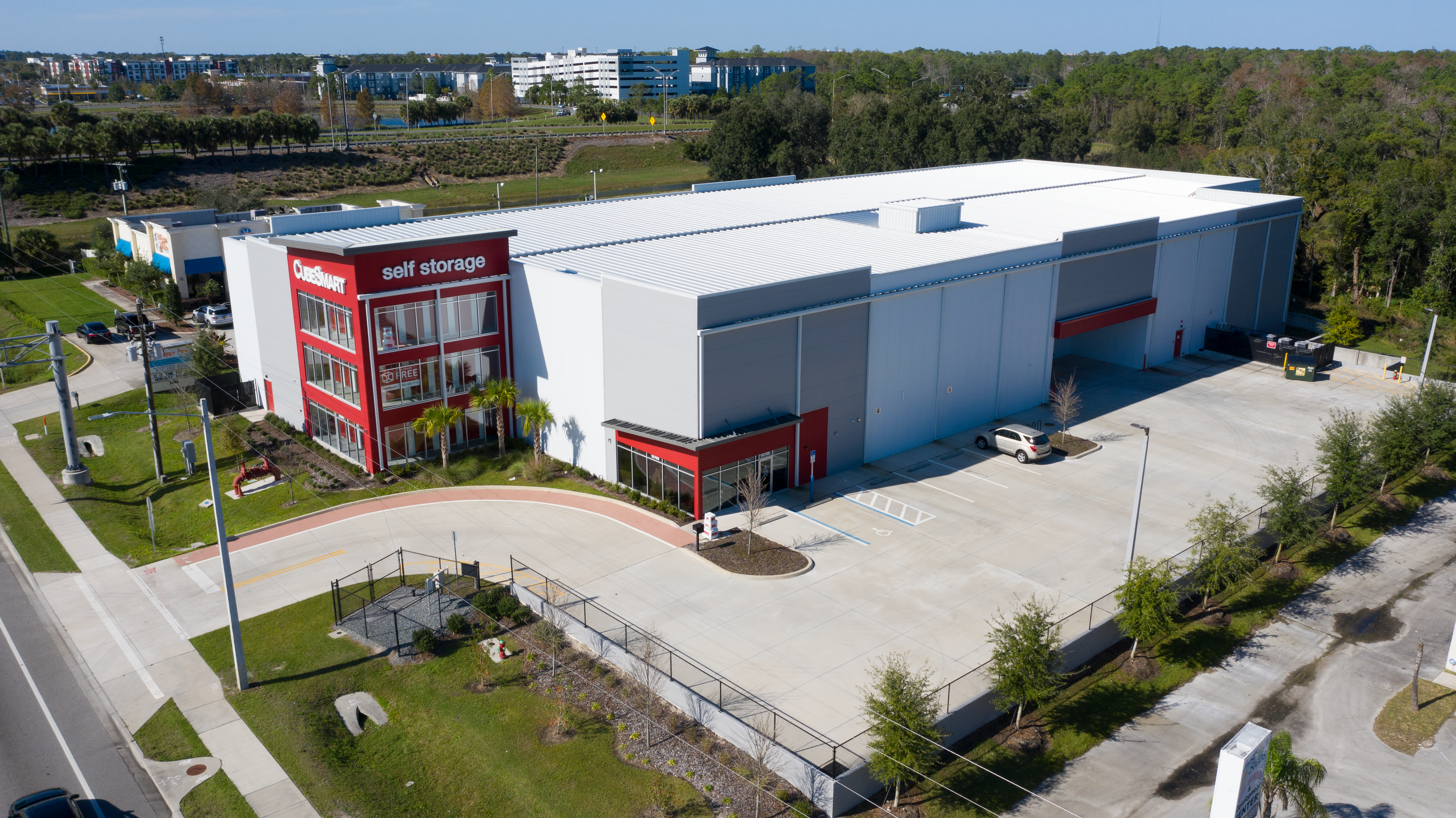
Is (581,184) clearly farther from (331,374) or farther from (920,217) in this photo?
(331,374)

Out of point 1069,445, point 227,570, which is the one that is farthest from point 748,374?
point 227,570

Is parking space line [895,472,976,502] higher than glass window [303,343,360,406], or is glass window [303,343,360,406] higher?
glass window [303,343,360,406]

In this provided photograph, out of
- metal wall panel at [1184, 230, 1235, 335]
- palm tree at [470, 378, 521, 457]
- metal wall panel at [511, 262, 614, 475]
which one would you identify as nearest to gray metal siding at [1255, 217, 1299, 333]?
metal wall panel at [1184, 230, 1235, 335]

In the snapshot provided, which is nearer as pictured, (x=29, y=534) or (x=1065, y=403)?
(x=29, y=534)

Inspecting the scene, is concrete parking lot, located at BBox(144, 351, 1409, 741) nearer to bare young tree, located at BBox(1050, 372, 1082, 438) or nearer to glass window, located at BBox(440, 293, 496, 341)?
bare young tree, located at BBox(1050, 372, 1082, 438)

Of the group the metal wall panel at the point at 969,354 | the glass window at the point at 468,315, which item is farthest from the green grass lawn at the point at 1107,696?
the glass window at the point at 468,315

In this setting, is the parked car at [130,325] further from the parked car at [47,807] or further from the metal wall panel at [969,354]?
the metal wall panel at [969,354]
